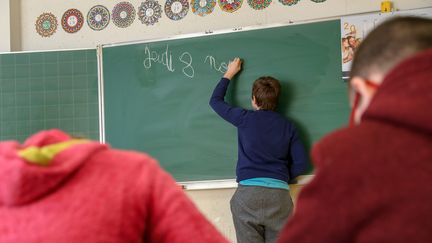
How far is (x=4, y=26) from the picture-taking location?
393cm

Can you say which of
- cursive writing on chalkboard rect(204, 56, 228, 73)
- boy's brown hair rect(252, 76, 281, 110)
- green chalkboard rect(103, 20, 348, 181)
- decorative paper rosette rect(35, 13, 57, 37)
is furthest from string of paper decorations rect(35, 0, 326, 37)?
boy's brown hair rect(252, 76, 281, 110)

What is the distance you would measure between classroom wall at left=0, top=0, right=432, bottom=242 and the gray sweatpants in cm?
23

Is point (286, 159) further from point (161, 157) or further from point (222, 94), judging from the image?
point (161, 157)

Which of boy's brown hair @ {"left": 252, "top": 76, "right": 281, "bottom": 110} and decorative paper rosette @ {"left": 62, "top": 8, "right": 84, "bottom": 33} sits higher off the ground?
decorative paper rosette @ {"left": 62, "top": 8, "right": 84, "bottom": 33}

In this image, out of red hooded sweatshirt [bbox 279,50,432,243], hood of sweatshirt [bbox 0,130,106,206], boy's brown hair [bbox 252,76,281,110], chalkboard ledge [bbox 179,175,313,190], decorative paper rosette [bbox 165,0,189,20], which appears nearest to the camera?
red hooded sweatshirt [bbox 279,50,432,243]

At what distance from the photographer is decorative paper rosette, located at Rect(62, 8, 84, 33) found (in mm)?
3865

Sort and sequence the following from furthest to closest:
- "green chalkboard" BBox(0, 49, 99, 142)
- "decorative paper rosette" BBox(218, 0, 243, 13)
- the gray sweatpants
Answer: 1. "green chalkboard" BBox(0, 49, 99, 142)
2. "decorative paper rosette" BBox(218, 0, 243, 13)
3. the gray sweatpants

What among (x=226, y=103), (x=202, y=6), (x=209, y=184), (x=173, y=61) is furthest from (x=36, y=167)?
(x=202, y=6)

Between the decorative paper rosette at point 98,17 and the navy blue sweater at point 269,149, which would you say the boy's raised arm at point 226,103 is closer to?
the navy blue sweater at point 269,149

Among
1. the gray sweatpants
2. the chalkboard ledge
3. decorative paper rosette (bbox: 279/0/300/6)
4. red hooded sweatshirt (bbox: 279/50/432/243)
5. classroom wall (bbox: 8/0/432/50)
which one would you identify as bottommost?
the gray sweatpants

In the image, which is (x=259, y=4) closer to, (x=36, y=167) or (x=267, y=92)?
(x=267, y=92)

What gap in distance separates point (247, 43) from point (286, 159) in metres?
0.78

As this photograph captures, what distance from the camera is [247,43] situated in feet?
10.8

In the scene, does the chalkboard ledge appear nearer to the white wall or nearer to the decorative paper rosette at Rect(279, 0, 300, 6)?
the decorative paper rosette at Rect(279, 0, 300, 6)
